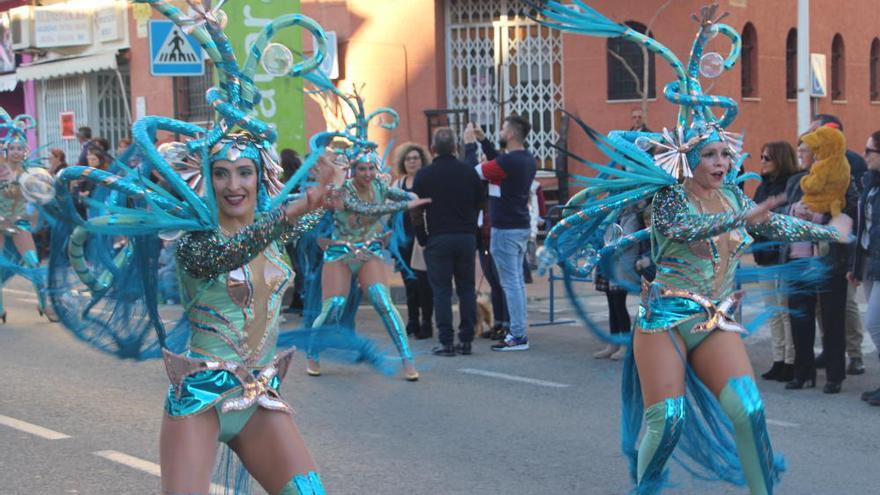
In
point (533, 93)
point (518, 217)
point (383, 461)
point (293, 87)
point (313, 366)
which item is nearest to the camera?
point (383, 461)

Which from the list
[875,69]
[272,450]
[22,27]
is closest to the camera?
[272,450]

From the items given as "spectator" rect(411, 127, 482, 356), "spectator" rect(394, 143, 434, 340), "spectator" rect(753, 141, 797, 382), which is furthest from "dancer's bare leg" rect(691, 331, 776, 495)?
"spectator" rect(394, 143, 434, 340)

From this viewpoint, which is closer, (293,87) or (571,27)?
(571,27)

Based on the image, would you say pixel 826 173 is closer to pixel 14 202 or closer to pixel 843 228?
pixel 843 228

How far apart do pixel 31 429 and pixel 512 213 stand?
14.9ft

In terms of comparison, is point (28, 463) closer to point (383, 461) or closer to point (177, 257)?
point (383, 461)

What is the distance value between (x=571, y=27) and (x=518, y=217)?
5.08 meters

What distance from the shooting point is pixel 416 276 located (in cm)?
1145

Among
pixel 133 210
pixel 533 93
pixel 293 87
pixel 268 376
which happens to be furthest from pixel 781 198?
pixel 533 93

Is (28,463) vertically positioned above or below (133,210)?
below

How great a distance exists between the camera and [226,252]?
425 cm

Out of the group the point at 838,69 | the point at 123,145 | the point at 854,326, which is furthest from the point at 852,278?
the point at 838,69

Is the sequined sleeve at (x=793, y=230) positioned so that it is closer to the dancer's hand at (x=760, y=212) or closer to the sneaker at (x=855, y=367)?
the dancer's hand at (x=760, y=212)

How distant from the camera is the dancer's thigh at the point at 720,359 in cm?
520
